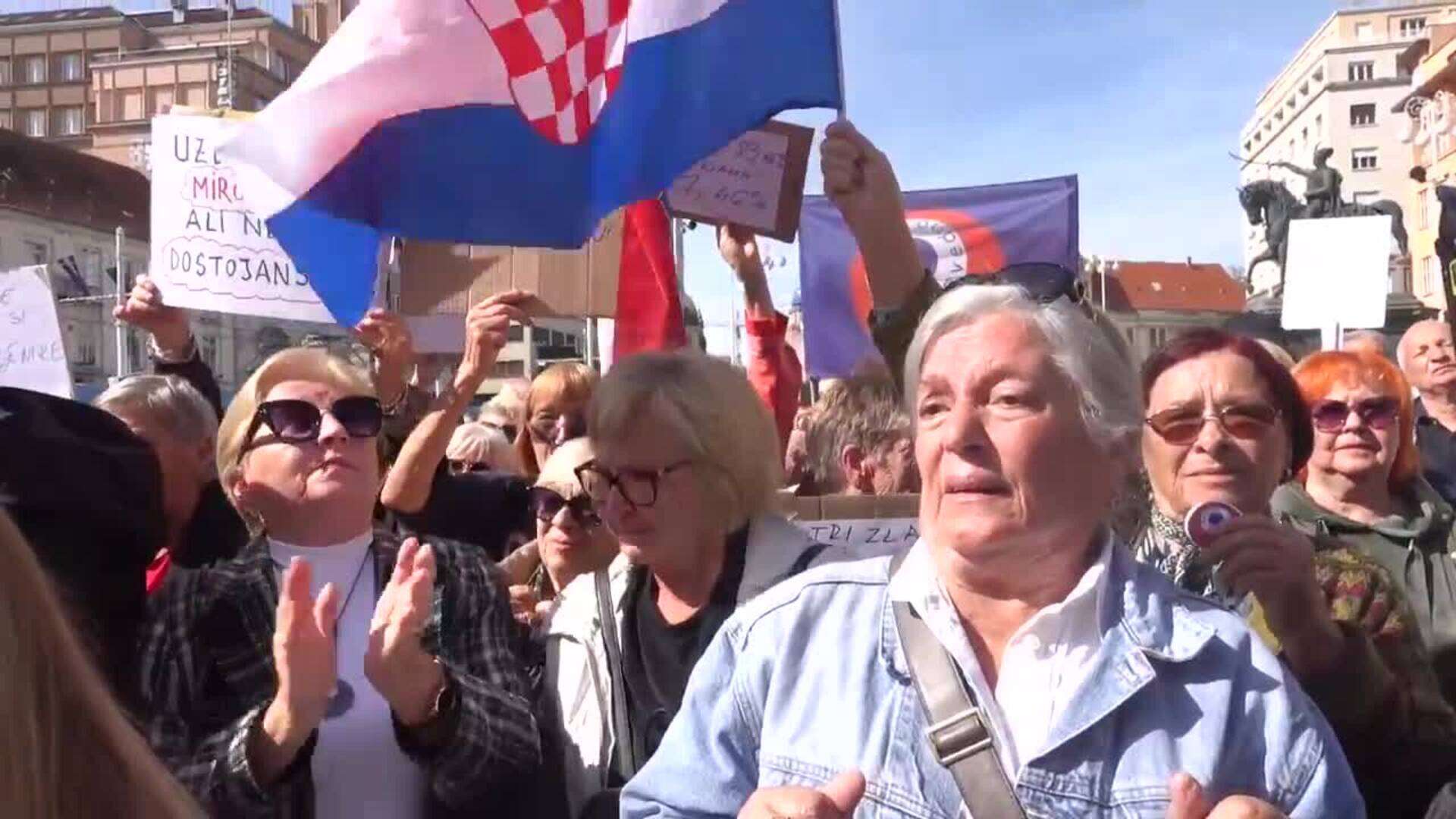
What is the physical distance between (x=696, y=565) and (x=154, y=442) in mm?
1390

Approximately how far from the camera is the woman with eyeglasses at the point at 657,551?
281 centimetres

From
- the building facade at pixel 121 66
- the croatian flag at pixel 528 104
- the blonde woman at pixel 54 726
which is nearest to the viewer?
the blonde woman at pixel 54 726

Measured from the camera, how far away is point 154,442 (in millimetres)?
3547

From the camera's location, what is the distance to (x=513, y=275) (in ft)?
14.8

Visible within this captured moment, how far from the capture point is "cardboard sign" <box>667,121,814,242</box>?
4098mm

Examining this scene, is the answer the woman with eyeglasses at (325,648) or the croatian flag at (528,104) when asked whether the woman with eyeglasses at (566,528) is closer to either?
the woman with eyeglasses at (325,648)

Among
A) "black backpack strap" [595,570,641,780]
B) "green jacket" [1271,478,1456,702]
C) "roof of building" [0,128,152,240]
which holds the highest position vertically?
"roof of building" [0,128,152,240]

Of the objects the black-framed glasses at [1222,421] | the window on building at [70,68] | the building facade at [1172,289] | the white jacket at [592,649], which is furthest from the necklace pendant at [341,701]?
the building facade at [1172,289]

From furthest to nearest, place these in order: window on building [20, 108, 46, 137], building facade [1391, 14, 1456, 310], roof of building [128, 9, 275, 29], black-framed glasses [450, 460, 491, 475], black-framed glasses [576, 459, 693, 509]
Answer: window on building [20, 108, 46, 137], roof of building [128, 9, 275, 29], building facade [1391, 14, 1456, 310], black-framed glasses [450, 460, 491, 475], black-framed glasses [576, 459, 693, 509]

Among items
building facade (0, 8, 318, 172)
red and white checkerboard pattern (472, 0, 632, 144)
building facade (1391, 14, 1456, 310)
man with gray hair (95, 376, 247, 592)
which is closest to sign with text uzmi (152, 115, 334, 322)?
man with gray hair (95, 376, 247, 592)

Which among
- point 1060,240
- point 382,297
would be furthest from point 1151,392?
point 1060,240

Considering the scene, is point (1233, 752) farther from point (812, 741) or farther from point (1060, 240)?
point (1060, 240)

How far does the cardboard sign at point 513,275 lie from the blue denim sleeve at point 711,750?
245 centimetres

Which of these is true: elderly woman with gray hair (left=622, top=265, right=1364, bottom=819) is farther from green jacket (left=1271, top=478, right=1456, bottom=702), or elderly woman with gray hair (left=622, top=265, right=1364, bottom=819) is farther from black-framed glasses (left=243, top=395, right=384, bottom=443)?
green jacket (left=1271, top=478, right=1456, bottom=702)
